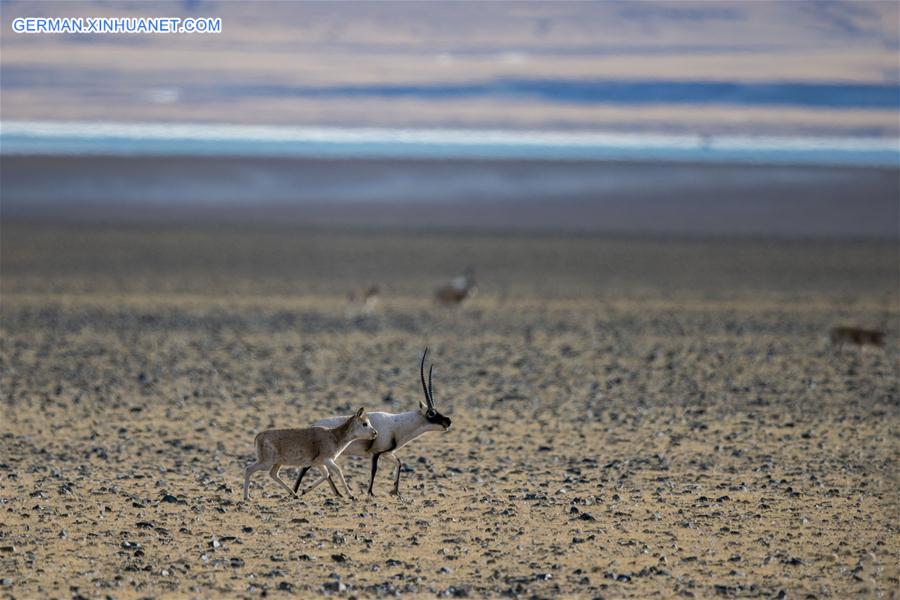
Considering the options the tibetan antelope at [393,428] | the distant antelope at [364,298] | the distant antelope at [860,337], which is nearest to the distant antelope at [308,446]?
the tibetan antelope at [393,428]

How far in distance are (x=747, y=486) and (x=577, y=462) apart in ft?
5.42

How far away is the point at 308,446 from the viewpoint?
9.81 metres

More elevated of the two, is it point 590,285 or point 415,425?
point 415,425

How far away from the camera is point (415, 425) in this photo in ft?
34.5

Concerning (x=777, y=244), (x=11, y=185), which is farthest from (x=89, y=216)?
(x=777, y=244)

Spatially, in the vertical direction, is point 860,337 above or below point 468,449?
below

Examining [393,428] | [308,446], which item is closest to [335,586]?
[308,446]

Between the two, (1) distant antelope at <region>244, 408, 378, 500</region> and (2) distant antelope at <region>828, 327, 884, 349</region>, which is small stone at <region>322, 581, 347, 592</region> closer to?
(1) distant antelope at <region>244, 408, 378, 500</region>

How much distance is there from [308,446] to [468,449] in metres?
2.61

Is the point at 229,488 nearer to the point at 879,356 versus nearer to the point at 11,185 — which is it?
the point at 879,356

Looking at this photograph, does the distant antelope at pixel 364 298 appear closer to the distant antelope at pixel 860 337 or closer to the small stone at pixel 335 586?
the distant antelope at pixel 860 337

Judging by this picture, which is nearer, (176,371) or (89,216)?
(176,371)

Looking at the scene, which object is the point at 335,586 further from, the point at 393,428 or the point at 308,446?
the point at 393,428

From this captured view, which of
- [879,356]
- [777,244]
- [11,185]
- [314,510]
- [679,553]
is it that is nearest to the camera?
[679,553]
